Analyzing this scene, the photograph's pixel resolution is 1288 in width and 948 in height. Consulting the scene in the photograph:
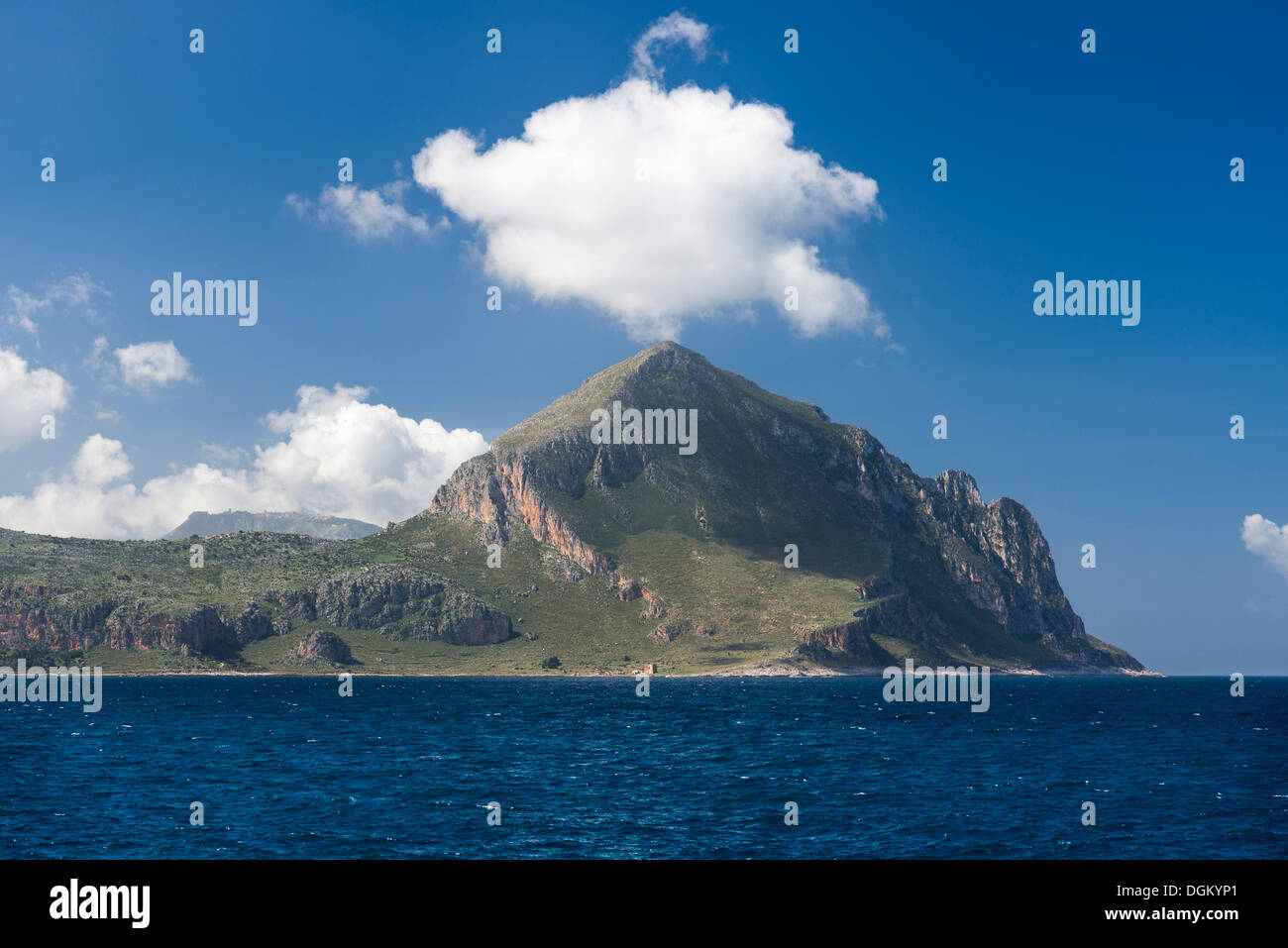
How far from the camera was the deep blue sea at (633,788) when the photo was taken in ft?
156

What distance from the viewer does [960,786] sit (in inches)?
2640

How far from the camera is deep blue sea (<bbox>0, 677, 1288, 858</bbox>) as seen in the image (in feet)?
156

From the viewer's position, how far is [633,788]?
218 ft

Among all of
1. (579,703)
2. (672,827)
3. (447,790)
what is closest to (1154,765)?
(672,827)

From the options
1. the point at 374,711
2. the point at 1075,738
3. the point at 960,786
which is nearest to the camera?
the point at 960,786
